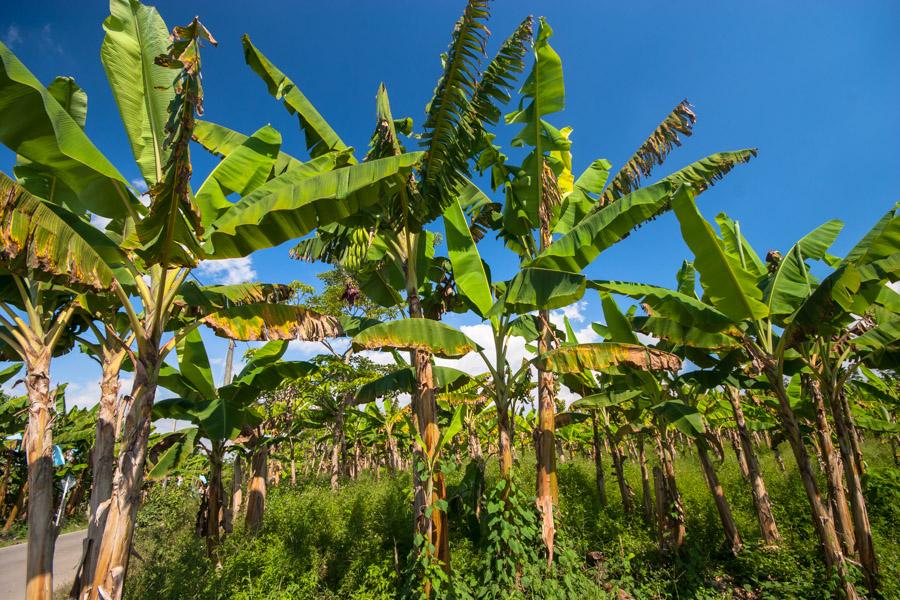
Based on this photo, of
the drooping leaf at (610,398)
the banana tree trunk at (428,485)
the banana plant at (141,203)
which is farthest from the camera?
the drooping leaf at (610,398)

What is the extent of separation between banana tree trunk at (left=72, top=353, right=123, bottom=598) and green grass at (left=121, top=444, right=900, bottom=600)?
9.90 feet

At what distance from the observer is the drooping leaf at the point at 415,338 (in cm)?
486

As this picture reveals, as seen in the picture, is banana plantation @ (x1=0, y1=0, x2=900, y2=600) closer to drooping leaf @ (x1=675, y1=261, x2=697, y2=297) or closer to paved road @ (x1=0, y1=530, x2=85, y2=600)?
drooping leaf @ (x1=675, y1=261, x2=697, y2=297)

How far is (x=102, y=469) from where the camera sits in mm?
3666

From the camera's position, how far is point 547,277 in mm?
5391

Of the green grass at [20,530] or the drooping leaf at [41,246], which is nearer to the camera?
the drooping leaf at [41,246]

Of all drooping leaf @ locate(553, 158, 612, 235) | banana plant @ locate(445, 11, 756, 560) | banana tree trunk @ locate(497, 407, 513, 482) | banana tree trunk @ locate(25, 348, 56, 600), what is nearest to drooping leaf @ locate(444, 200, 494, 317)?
banana plant @ locate(445, 11, 756, 560)

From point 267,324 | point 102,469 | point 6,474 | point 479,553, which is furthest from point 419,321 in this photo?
point 6,474

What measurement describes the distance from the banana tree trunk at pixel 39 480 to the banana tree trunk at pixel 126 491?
1.34 meters

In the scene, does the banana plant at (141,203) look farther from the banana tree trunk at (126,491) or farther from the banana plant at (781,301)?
the banana plant at (781,301)

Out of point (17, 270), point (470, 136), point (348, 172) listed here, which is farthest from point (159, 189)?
point (470, 136)

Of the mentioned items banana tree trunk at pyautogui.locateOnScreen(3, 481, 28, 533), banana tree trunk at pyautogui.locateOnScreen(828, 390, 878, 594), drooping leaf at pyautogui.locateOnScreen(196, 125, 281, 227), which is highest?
drooping leaf at pyautogui.locateOnScreen(196, 125, 281, 227)

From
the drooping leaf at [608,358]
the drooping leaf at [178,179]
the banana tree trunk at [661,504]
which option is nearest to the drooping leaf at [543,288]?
the drooping leaf at [608,358]

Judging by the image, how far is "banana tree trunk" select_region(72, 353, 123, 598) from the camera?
3205 mm
